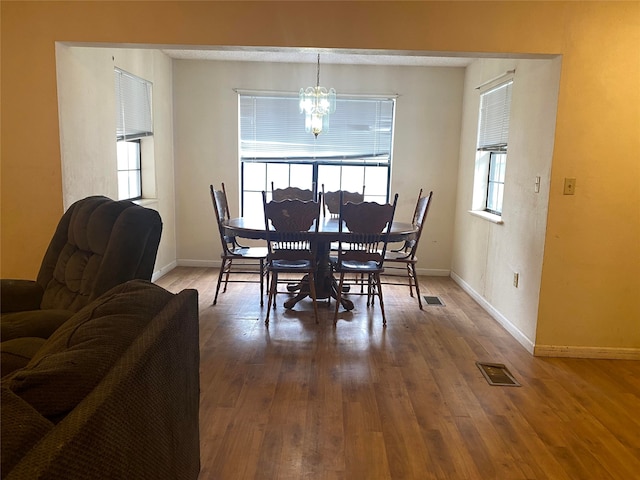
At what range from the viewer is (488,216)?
426 centimetres

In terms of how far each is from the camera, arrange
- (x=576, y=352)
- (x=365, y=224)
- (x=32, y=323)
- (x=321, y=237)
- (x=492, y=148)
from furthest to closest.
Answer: (x=492, y=148) < (x=321, y=237) < (x=365, y=224) < (x=576, y=352) < (x=32, y=323)

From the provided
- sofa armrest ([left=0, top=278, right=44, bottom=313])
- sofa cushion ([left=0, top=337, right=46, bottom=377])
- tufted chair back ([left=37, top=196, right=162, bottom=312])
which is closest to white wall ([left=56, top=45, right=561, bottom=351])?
tufted chair back ([left=37, top=196, right=162, bottom=312])

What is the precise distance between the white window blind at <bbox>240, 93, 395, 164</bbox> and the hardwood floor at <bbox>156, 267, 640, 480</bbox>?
235cm

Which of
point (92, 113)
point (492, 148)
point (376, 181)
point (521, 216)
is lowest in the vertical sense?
point (521, 216)

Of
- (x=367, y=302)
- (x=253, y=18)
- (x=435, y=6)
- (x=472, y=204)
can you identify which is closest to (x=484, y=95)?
(x=472, y=204)

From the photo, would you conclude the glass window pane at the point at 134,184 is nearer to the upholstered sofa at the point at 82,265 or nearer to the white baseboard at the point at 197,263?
the white baseboard at the point at 197,263

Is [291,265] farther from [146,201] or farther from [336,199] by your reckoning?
[146,201]

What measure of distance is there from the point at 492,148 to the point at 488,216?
668mm

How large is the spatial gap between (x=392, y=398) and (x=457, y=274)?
2968 mm

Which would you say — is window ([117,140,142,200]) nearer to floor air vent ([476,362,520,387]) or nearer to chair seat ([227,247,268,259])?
chair seat ([227,247,268,259])

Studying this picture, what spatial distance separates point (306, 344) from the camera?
3.31 m

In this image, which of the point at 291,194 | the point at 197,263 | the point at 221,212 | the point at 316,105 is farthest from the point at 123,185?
the point at 316,105

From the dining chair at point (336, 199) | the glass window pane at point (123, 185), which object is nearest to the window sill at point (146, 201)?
the glass window pane at point (123, 185)

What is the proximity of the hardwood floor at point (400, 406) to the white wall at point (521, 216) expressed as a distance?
32 centimetres
